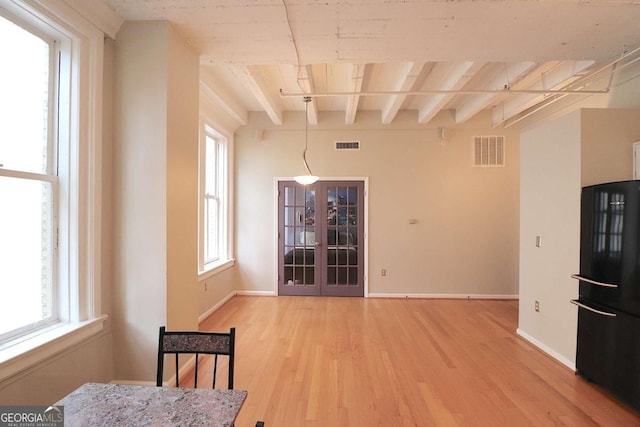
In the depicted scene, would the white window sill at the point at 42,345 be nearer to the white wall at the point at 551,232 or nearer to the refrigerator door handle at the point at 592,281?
the refrigerator door handle at the point at 592,281

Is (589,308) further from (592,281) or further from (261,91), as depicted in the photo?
(261,91)

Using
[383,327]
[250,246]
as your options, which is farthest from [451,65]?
[250,246]

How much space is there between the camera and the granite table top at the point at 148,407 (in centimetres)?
104

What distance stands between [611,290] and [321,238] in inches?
148

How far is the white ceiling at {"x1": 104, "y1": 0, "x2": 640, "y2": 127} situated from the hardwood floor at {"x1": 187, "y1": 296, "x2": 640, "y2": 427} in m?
2.97

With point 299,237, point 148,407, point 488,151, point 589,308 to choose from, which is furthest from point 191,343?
point 488,151

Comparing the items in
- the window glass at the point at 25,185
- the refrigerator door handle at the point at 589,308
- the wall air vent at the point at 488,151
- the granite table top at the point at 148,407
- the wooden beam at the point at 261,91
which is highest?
the wooden beam at the point at 261,91

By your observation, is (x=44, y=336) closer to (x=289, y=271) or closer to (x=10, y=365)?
(x=10, y=365)

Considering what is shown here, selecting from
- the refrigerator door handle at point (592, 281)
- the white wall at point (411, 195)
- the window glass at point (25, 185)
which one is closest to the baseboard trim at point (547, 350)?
the refrigerator door handle at point (592, 281)

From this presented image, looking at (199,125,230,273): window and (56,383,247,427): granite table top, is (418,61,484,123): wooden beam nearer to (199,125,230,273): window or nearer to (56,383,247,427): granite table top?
(199,125,230,273): window

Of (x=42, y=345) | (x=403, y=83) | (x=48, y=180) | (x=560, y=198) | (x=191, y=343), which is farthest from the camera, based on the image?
(x=403, y=83)

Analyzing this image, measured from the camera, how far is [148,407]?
1119mm

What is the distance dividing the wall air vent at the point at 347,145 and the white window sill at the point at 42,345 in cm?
420

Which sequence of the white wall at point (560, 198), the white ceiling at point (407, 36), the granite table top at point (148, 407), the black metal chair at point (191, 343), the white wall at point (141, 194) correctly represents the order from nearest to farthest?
1. the granite table top at point (148, 407)
2. the black metal chair at point (191, 343)
3. the white ceiling at point (407, 36)
4. the white wall at point (141, 194)
5. the white wall at point (560, 198)
